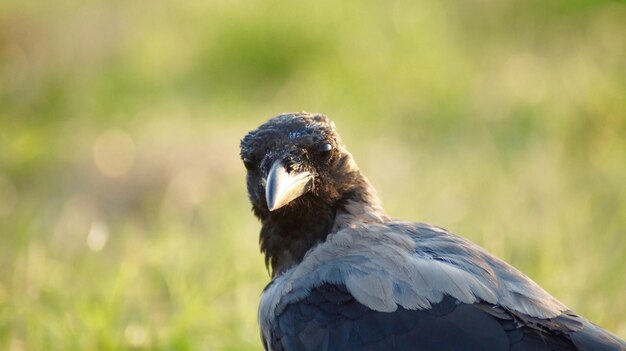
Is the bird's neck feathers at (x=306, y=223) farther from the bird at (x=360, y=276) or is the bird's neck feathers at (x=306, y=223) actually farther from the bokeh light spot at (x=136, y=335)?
the bokeh light spot at (x=136, y=335)

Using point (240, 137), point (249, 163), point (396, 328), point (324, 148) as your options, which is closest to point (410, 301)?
point (396, 328)

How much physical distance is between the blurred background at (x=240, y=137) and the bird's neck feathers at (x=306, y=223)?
631 mm

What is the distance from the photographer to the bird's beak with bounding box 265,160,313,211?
152 inches

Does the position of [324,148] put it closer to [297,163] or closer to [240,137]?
[297,163]

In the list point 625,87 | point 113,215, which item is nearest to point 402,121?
point 625,87

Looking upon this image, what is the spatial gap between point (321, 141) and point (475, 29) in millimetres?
5459

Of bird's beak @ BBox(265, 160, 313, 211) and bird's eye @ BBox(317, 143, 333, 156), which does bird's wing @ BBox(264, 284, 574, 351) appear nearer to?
bird's beak @ BBox(265, 160, 313, 211)

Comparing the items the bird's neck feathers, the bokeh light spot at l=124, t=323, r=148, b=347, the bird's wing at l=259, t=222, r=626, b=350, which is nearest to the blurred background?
the bokeh light spot at l=124, t=323, r=148, b=347

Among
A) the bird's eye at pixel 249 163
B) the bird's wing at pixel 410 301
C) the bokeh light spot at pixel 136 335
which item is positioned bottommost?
the bokeh light spot at pixel 136 335

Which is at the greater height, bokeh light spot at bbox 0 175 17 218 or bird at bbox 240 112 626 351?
bokeh light spot at bbox 0 175 17 218

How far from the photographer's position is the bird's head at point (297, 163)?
4000 millimetres

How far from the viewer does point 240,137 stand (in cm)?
749

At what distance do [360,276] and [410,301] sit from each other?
238 mm

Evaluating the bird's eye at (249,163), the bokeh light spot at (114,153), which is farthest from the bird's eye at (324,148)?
the bokeh light spot at (114,153)
